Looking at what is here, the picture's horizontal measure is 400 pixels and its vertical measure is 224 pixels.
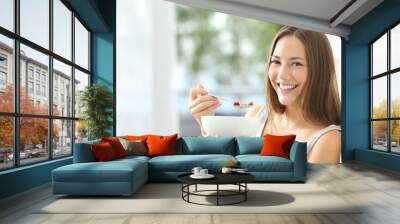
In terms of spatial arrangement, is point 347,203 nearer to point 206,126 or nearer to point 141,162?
point 141,162

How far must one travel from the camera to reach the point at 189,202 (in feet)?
14.3

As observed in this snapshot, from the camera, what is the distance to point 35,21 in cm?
577

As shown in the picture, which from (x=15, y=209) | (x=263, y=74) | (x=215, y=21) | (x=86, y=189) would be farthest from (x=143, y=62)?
(x=15, y=209)

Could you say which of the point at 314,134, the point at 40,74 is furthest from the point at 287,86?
the point at 40,74

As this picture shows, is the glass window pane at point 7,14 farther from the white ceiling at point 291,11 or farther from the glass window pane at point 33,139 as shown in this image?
the white ceiling at point 291,11

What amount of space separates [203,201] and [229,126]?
392 centimetres

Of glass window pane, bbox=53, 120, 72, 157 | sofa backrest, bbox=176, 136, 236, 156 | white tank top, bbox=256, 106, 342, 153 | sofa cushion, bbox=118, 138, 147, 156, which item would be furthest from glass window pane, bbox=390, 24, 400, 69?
glass window pane, bbox=53, 120, 72, 157

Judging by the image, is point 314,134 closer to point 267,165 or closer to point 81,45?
point 267,165

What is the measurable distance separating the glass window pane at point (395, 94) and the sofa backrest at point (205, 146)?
346 cm

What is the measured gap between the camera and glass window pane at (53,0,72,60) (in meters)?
6.57

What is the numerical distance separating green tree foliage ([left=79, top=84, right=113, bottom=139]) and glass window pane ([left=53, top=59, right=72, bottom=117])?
416mm

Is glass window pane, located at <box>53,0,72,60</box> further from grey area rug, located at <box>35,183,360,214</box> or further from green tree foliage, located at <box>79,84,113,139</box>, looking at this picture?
grey area rug, located at <box>35,183,360,214</box>

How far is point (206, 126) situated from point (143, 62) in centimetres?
228

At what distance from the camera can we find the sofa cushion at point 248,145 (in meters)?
6.54
